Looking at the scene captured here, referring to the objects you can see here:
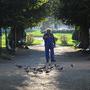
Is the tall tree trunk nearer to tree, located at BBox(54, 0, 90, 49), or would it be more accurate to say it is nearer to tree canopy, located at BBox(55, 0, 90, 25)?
tree, located at BBox(54, 0, 90, 49)

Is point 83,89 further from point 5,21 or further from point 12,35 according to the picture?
point 12,35

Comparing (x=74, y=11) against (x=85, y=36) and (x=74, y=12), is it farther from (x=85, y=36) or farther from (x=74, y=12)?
(x=85, y=36)

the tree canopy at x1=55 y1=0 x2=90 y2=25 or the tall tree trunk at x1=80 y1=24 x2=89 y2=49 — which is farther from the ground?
the tree canopy at x1=55 y1=0 x2=90 y2=25

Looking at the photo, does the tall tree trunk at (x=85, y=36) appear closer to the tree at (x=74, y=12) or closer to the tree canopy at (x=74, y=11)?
the tree at (x=74, y=12)

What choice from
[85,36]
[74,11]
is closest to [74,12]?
[74,11]

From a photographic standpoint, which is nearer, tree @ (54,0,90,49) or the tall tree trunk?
tree @ (54,0,90,49)

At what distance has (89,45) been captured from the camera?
3709 cm

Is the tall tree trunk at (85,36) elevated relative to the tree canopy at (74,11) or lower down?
lower down

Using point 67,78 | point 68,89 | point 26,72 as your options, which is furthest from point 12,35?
point 68,89

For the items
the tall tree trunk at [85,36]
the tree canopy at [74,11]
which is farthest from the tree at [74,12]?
the tall tree trunk at [85,36]

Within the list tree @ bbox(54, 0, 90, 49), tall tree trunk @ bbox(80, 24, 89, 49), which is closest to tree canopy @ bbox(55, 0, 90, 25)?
tree @ bbox(54, 0, 90, 49)

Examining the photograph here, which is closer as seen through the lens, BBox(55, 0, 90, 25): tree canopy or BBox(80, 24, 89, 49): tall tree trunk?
BBox(55, 0, 90, 25): tree canopy

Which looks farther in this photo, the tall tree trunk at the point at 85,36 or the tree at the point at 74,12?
the tall tree trunk at the point at 85,36

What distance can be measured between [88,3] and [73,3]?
65.3 inches
